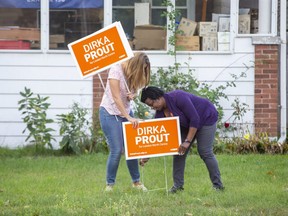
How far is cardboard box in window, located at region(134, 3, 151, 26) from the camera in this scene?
13.1 meters

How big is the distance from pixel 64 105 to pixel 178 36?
A: 2038 millimetres

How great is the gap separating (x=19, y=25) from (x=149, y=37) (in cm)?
199

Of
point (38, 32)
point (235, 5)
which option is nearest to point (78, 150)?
point (38, 32)

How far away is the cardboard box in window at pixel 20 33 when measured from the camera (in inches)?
513

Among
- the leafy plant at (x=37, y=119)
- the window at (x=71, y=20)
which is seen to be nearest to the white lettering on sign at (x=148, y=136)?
the leafy plant at (x=37, y=119)

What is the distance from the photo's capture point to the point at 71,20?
13039 millimetres

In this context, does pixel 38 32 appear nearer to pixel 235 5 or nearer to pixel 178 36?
pixel 178 36

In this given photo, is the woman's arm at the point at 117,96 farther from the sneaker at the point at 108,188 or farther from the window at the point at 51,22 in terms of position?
the window at the point at 51,22

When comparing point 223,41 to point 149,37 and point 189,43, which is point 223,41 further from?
point 149,37

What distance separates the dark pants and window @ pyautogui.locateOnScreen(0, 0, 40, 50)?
15.8ft

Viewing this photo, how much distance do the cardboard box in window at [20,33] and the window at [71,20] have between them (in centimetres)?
23

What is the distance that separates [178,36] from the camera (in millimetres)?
13141

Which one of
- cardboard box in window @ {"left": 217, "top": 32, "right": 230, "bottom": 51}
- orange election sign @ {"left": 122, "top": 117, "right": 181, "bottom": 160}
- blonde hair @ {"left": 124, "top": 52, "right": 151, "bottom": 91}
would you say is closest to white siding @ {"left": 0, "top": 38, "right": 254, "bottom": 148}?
cardboard box in window @ {"left": 217, "top": 32, "right": 230, "bottom": 51}

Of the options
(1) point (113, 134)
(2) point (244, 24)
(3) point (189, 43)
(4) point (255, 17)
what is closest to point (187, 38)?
(3) point (189, 43)
